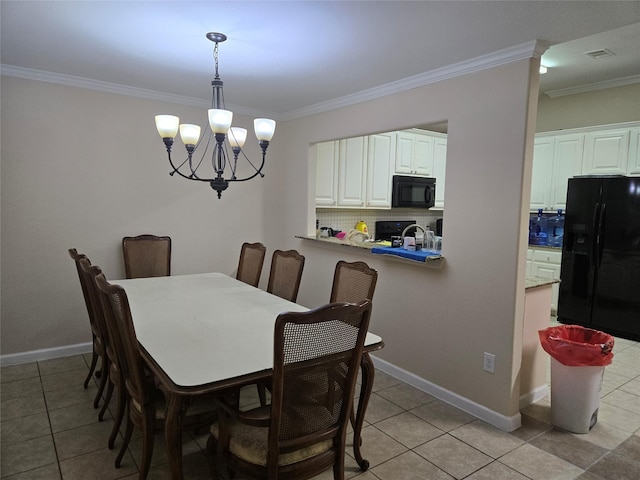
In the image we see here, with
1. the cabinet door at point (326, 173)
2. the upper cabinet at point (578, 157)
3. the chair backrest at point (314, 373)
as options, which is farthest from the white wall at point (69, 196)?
the upper cabinet at point (578, 157)

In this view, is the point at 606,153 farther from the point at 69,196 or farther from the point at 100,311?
the point at 69,196

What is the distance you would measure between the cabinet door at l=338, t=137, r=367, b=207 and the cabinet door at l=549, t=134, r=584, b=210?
6.92 ft

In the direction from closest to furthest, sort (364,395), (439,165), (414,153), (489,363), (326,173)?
(364,395)
(489,363)
(326,173)
(414,153)
(439,165)

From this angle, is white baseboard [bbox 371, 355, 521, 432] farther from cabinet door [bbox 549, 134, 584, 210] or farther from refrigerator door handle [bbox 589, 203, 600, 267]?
cabinet door [bbox 549, 134, 584, 210]

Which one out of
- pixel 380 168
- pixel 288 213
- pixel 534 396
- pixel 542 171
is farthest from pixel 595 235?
pixel 288 213

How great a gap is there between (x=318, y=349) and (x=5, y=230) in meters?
3.03

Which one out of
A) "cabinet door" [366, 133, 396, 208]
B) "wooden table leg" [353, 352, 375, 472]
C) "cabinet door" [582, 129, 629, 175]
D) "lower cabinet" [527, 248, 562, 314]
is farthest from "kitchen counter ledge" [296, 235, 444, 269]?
"cabinet door" [582, 129, 629, 175]

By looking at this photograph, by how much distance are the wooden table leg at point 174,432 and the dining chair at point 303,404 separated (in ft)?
0.51

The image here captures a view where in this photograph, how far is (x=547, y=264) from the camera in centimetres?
461

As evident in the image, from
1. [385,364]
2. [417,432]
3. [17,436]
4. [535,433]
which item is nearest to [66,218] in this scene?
[17,436]

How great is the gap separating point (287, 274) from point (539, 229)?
11.0 feet

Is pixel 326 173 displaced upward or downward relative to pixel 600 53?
downward

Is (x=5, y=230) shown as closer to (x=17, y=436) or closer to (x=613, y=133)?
(x=17, y=436)

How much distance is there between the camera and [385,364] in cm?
340
